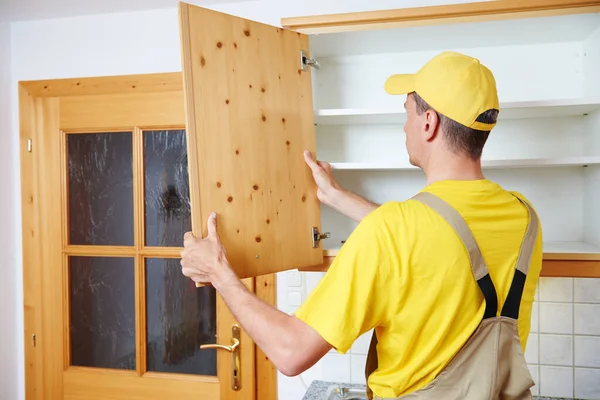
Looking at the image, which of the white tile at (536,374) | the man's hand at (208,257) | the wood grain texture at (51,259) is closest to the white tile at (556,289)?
the white tile at (536,374)

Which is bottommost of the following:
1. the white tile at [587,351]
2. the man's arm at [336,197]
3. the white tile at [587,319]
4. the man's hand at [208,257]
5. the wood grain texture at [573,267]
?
the white tile at [587,351]

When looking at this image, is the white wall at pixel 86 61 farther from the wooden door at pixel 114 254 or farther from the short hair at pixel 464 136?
the short hair at pixel 464 136

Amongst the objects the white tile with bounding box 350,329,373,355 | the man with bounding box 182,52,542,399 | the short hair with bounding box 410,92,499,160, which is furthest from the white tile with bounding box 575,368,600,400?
the short hair with bounding box 410,92,499,160

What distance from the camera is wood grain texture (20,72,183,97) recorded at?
2135 millimetres

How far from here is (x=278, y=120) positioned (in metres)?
1.40

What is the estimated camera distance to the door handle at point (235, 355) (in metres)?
2.08

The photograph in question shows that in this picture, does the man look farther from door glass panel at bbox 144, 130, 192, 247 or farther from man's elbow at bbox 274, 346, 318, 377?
door glass panel at bbox 144, 130, 192, 247

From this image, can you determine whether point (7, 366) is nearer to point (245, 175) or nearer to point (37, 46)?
point (37, 46)

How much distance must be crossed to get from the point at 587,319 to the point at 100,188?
1.99 meters

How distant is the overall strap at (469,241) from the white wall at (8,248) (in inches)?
77.3

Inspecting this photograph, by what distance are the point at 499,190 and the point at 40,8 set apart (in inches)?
77.3

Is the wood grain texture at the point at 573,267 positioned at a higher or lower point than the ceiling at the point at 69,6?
lower

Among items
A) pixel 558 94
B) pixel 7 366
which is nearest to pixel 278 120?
pixel 558 94

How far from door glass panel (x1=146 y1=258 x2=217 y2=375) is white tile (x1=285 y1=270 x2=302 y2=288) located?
35cm
